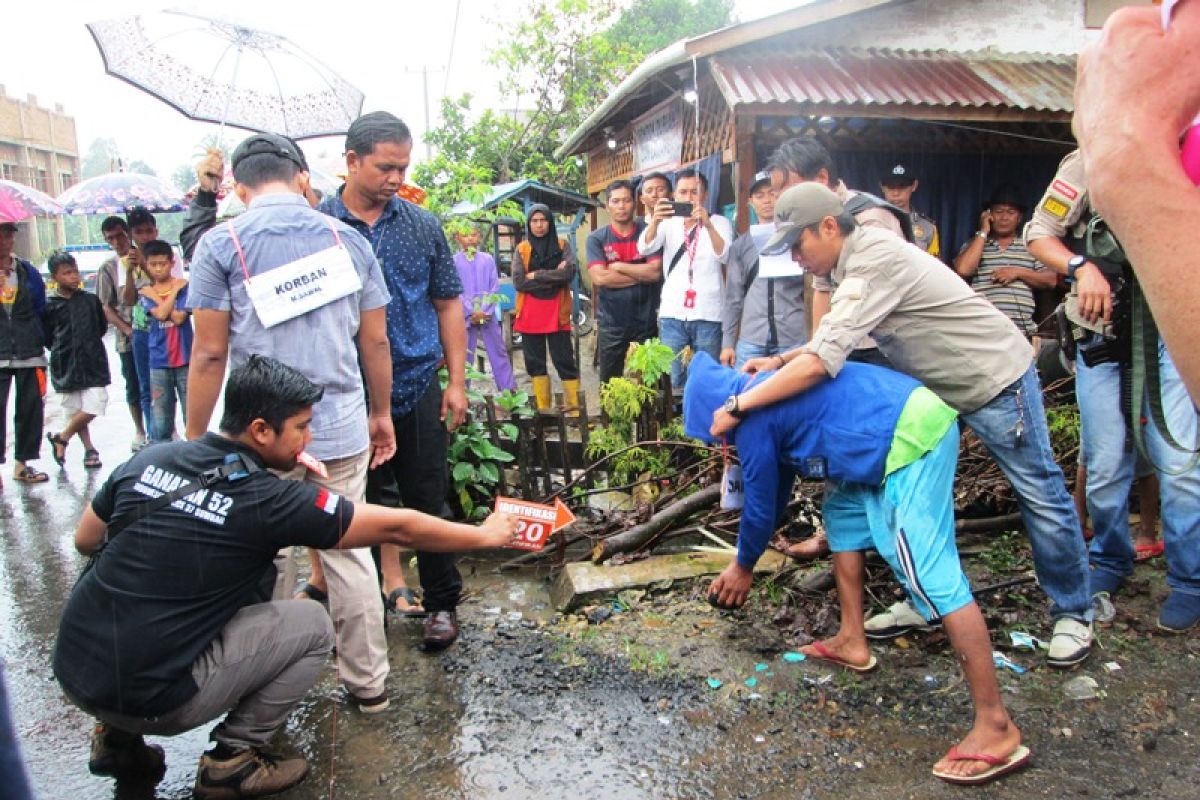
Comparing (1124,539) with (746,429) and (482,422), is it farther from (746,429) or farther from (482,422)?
(482,422)

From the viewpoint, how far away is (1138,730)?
2.86m

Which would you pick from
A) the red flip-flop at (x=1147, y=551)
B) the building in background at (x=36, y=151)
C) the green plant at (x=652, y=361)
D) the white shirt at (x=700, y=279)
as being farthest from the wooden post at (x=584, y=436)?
the building in background at (x=36, y=151)

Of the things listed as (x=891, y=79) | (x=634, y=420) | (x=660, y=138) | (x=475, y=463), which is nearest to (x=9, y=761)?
(x=475, y=463)

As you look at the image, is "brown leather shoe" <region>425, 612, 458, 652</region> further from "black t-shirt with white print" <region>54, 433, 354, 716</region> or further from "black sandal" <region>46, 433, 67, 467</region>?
"black sandal" <region>46, 433, 67, 467</region>

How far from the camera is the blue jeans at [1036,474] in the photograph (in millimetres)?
3049

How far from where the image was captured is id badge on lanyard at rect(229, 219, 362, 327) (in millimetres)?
2916

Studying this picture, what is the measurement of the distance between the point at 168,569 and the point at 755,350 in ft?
12.3

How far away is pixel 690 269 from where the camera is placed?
5914 millimetres

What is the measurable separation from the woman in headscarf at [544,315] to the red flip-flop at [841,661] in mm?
4790

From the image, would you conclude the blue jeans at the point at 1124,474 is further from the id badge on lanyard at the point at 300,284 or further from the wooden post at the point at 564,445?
the id badge on lanyard at the point at 300,284

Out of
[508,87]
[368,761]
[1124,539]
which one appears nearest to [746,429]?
[368,761]

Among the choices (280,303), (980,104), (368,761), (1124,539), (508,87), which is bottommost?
(368,761)

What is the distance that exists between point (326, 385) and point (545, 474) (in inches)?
84.6

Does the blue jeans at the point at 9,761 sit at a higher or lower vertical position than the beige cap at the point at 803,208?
lower
